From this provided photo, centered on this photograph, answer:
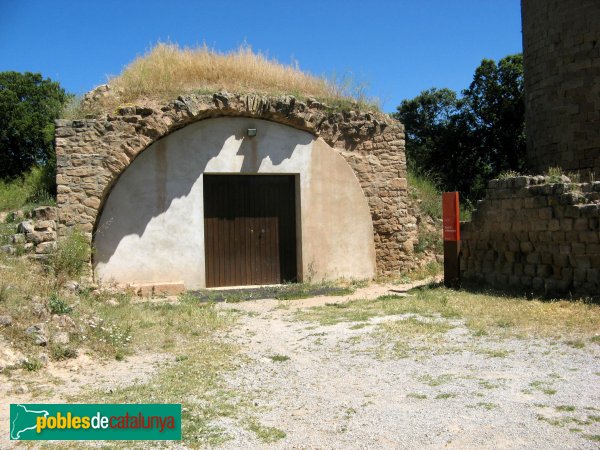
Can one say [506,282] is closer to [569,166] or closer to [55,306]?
[569,166]

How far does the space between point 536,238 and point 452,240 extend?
184cm

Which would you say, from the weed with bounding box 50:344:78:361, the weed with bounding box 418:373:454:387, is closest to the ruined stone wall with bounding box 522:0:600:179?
the weed with bounding box 418:373:454:387

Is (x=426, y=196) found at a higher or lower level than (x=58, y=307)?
higher

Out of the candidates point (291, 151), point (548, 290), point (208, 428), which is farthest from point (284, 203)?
point (208, 428)

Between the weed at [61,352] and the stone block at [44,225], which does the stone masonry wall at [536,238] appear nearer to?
the weed at [61,352]

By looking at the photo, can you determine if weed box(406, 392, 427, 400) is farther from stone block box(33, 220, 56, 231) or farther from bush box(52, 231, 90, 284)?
stone block box(33, 220, 56, 231)

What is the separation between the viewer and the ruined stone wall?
13.3 metres

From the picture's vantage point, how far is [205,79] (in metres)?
12.2

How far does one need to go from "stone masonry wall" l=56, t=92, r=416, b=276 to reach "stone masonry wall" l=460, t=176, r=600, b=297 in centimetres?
212

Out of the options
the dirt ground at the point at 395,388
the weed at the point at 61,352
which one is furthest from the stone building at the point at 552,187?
the weed at the point at 61,352

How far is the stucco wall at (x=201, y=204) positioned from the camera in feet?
35.7

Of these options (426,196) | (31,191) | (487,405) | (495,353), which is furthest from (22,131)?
(487,405)

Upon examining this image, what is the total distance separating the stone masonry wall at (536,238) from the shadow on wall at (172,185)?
4.49 meters

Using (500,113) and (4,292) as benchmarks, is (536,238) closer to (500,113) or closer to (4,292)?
(4,292)
